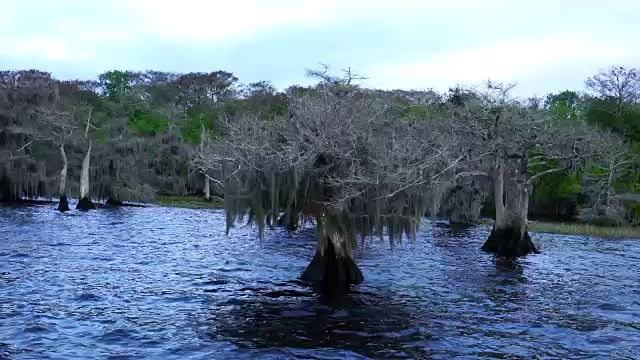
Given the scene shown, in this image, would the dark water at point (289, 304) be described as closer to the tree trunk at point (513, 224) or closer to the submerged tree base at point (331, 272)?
the submerged tree base at point (331, 272)

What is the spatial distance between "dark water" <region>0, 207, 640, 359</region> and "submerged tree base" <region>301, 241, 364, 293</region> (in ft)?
2.34

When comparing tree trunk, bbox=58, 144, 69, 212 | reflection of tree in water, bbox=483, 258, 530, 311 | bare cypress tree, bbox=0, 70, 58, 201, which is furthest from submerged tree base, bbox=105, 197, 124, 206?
reflection of tree in water, bbox=483, 258, 530, 311

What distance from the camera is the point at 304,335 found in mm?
15828

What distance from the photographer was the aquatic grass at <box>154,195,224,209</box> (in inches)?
2756

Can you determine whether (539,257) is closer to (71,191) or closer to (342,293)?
(342,293)

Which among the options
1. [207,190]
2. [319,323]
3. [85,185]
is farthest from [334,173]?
[207,190]

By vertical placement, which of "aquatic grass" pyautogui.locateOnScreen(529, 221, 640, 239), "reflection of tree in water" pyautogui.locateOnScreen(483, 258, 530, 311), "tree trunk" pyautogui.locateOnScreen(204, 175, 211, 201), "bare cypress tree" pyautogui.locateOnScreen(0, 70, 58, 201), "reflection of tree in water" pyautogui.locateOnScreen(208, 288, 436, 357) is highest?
"bare cypress tree" pyautogui.locateOnScreen(0, 70, 58, 201)

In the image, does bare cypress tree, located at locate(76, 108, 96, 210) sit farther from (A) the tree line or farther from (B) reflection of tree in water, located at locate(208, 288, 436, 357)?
(B) reflection of tree in water, located at locate(208, 288, 436, 357)

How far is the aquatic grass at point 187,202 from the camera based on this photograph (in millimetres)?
70000

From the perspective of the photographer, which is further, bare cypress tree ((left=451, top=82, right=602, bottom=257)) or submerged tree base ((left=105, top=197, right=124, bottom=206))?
submerged tree base ((left=105, top=197, right=124, bottom=206))

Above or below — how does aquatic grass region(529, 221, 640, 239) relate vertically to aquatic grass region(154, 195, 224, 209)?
below

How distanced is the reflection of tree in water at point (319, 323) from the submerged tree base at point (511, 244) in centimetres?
1469

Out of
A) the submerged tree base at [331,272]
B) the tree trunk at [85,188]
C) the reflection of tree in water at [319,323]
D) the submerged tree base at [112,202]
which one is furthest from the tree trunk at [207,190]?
the reflection of tree in water at [319,323]

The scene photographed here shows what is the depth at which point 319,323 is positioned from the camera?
17094 millimetres
